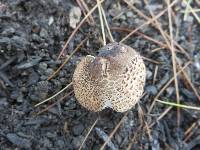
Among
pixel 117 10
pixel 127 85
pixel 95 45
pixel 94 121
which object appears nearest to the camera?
pixel 127 85

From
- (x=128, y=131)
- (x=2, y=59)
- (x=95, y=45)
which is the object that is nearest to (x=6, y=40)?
(x=2, y=59)

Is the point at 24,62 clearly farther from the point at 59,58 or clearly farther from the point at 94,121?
the point at 94,121

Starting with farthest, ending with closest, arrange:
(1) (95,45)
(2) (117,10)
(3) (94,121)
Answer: (2) (117,10) < (1) (95,45) < (3) (94,121)

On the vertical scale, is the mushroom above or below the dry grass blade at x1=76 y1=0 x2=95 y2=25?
below

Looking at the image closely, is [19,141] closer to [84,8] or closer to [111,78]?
[111,78]

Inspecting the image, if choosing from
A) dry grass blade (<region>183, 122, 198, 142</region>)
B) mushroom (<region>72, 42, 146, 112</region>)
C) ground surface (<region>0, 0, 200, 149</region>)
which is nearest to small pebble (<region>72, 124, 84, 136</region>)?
ground surface (<region>0, 0, 200, 149</region>)

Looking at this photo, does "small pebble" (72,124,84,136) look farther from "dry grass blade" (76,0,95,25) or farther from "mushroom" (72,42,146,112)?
"dry grass blade" (76,0,95,25)

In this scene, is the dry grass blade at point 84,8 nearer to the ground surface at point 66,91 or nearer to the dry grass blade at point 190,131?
the ground surface at point 66,91

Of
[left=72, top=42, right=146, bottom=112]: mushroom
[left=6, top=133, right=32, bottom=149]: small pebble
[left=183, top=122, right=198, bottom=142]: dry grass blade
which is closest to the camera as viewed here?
[left=72, top=42, right=146, bottom=112]: mushroom
